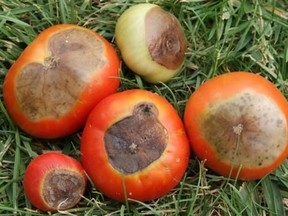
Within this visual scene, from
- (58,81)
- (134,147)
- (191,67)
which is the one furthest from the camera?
(191,67)

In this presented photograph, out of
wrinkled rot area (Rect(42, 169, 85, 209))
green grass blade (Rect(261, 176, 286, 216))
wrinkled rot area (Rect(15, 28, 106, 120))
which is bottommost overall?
green grass blade (Rect(261, 176, 286, 216))

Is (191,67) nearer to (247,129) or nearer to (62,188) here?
(247,129)

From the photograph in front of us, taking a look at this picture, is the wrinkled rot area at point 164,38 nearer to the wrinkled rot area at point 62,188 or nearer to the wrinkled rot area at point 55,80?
the wrinkled rot area at point 55,80

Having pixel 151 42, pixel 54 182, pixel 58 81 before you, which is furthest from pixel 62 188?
pixel 151 42

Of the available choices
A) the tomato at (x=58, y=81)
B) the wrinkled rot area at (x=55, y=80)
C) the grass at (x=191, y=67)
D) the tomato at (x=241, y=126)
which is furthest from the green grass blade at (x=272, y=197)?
the wrinkled rot area at (x=55, y=80)

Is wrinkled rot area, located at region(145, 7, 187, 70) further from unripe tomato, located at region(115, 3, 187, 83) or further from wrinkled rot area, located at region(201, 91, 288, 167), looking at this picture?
wrinkled rot area, located at region(201, 91, 288, 167)

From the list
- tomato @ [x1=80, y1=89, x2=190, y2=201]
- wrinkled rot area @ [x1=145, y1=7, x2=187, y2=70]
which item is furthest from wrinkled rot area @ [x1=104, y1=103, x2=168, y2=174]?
wrinkled rot area @ [x1=145, y1=7, x2=187, y2=70]

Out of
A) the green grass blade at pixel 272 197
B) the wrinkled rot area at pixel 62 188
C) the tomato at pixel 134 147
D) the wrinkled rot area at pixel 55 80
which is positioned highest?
the wrinkled rot area at pixel 55 80
